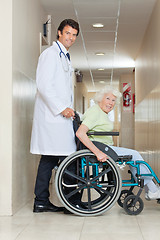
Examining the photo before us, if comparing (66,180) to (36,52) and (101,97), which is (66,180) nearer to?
(101,97)

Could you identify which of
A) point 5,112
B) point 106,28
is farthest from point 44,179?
point 106,28

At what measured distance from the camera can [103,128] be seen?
2.95 metres

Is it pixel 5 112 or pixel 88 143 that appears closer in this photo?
pixel 88 143

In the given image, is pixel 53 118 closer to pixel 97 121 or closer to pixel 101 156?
pixel 97 121

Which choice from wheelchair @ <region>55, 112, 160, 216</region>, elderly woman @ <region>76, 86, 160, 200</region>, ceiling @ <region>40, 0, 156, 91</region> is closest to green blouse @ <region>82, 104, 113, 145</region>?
elderly woman @ <region>76, 86, 160, 200</region>

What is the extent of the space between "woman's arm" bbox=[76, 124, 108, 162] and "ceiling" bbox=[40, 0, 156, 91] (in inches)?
89.0

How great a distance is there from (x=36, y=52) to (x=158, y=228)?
222 cm

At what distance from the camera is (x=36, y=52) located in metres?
4.00

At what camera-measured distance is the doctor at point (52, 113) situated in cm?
287

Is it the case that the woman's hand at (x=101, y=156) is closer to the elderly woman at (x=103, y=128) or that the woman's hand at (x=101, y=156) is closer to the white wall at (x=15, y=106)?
the elderly woman at (x=103, y=128)

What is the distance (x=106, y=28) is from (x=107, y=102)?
319 cm

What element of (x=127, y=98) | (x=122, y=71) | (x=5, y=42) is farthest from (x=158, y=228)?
(x=127, y=98)

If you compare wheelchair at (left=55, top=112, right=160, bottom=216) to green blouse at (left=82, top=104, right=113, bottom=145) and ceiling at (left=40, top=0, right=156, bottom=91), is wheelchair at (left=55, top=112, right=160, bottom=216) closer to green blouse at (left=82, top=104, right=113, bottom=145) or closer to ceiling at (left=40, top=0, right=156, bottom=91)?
green blouse at (left=82, top=104, right=113, bottom=145)

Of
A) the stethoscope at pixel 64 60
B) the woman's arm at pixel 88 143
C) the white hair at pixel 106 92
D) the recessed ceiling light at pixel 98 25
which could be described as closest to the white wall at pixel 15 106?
the stethoscope at pixel 64 60
